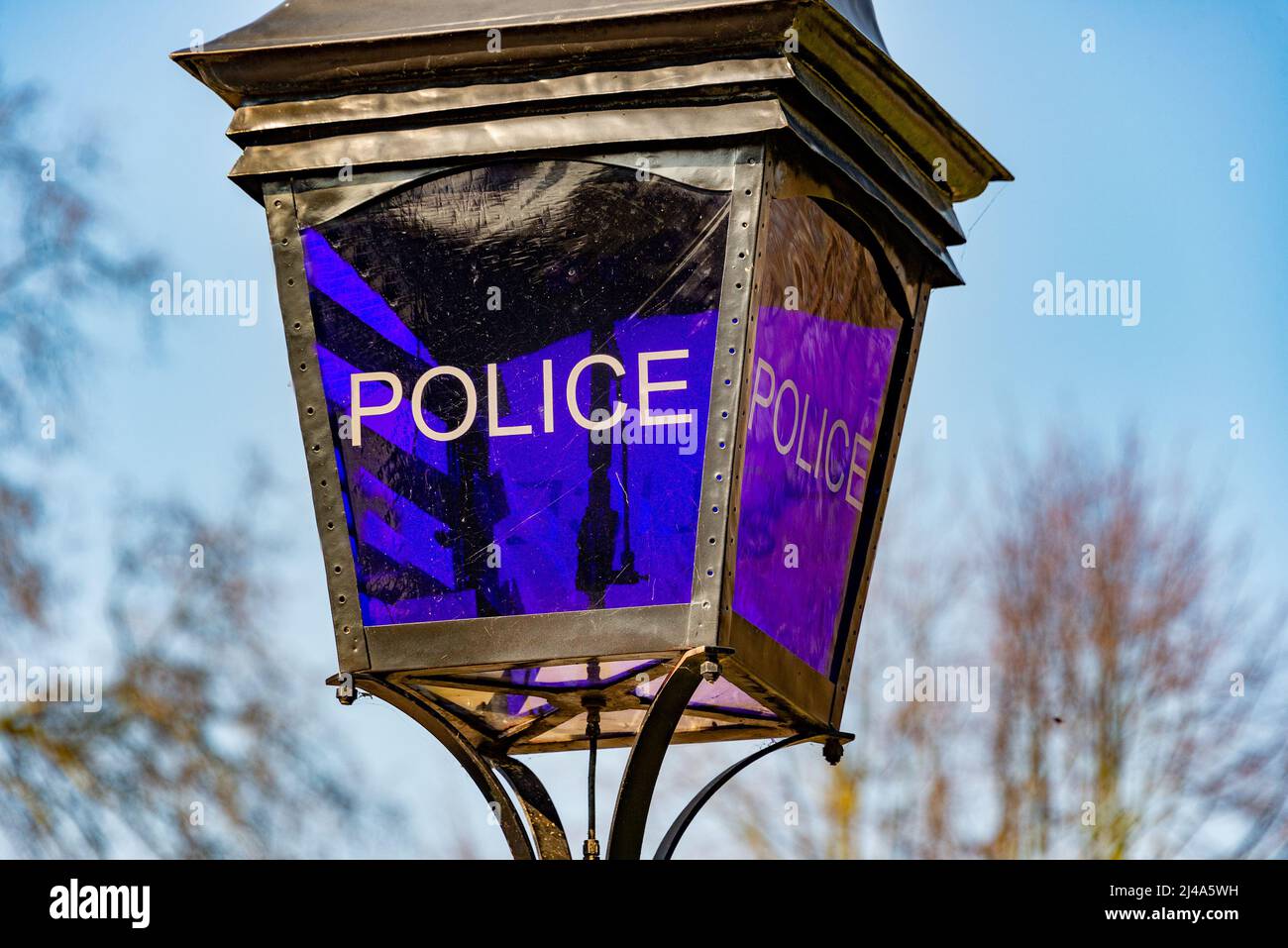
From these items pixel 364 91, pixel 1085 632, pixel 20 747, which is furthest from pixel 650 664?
pixel 1085 632

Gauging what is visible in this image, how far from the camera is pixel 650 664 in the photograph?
473 cm

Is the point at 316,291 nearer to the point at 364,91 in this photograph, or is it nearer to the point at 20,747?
the point at 364,91

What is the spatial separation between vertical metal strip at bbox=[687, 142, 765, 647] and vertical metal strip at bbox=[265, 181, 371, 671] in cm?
78

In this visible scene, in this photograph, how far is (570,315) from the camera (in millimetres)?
4562

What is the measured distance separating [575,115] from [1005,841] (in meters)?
9.05

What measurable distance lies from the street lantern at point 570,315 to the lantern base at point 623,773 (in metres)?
0.01

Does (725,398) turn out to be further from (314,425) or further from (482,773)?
(482,773)

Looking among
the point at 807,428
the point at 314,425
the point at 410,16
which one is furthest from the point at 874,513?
the point at 410,16

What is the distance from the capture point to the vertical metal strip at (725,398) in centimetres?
432

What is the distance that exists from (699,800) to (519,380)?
3.64ft

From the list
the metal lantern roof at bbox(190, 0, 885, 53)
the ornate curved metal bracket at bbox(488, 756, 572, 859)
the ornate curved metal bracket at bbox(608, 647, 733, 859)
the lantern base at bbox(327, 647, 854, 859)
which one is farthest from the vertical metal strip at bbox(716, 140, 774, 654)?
the ornate curved metal bracket at bbox(488, 756, 572, 859)

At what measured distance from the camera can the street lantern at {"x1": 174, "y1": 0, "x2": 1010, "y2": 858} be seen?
4430 mm
